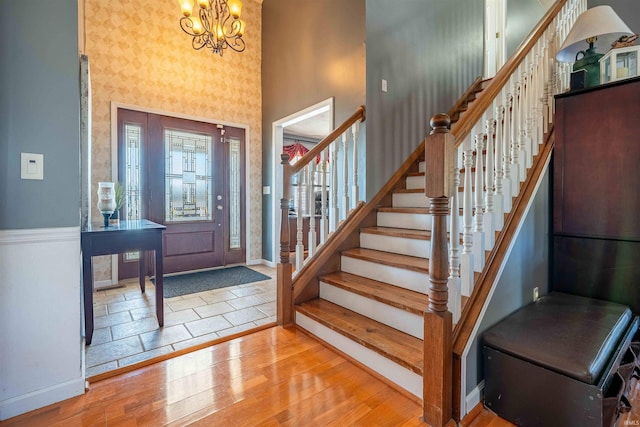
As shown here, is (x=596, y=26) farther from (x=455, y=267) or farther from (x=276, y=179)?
(x=276, y=179)

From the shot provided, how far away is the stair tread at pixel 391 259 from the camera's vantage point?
6.59ft

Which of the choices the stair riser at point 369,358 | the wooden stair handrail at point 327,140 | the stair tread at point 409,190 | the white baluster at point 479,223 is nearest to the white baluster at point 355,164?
the wooden stair handrail at point 327,140

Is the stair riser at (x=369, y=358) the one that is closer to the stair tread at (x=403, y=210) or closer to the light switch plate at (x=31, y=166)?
the stair tread at (x=403, y=210)

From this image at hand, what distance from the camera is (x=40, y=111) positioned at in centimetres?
140

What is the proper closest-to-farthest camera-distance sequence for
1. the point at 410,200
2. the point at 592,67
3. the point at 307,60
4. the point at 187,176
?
the point at 592,67
the point at 410,200
the point at 307,60
the point at 187,176

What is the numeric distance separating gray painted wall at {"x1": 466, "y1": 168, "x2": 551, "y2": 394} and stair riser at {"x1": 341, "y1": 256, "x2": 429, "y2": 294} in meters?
0.43

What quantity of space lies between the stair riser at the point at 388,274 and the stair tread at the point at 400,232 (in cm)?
29

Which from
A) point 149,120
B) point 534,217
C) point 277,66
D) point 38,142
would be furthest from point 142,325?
point 277,66

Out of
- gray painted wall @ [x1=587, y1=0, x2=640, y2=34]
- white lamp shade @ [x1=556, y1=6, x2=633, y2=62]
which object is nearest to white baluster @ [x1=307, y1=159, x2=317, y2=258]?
white lamp shade @ [x1=556, y1=6, x2=633, y2=62]

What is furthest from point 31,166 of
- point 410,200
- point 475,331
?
point 410,200

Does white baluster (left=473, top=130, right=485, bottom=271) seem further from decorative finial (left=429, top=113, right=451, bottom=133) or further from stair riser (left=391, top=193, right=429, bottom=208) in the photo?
stair riser (left=391, top=193, right=429, bottom=208)

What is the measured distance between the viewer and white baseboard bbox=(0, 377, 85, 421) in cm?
138

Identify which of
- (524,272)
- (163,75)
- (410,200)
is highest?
(163,75)

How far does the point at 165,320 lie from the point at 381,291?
69.0 inches
